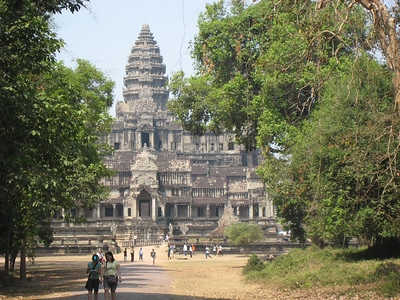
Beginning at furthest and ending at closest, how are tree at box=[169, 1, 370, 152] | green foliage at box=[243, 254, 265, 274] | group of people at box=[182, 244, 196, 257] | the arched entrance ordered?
the arched entrance, group of people at box=[182, 244, 196, 257], tree at box=[169, 1, 370, 152], green foliage at box=[243, 254, 265, 274]

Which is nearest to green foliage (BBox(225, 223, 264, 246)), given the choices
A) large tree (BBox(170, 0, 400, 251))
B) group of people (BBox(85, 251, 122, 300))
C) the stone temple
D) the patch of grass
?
the stone temple

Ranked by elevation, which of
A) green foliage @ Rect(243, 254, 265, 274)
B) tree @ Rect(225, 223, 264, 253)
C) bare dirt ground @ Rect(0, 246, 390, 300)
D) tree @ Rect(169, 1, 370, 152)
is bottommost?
bare dirt ground @ Rect(0, 246, 390, 300)

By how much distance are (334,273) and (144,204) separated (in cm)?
5928

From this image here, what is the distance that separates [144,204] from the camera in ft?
261

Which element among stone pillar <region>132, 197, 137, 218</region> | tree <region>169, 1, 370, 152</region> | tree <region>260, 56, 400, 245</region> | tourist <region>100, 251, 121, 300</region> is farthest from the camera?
stone pillar <region>132, 197, 137, 218</region>

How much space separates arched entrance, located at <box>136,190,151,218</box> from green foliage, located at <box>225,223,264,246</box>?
2434cm

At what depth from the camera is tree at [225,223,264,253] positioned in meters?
55.5

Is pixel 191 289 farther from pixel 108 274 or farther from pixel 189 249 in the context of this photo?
pixel 189 249

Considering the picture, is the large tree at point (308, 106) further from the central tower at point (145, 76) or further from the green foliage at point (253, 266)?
the central tower at point (145, 76)

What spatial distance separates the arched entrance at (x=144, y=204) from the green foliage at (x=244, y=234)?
79.8ft

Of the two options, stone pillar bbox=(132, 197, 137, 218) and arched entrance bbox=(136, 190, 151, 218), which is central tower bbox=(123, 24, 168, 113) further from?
stone pillar bbox=(132, 197, 137, 218)

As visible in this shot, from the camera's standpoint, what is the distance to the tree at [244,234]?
55469mm

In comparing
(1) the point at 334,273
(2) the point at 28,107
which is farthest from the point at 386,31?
(1) the point at 334,273

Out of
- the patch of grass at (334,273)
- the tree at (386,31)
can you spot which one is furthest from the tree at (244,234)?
the tree at (386,31)
